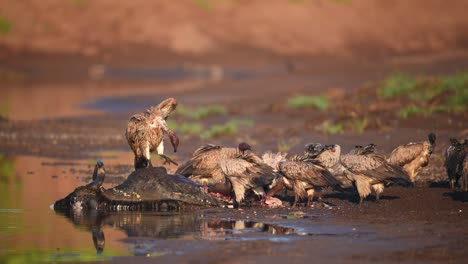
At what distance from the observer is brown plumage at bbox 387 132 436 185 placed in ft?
40.8

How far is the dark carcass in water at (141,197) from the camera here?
11.4 m

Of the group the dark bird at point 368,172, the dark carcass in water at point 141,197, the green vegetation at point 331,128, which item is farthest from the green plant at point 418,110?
the dark carcass in water at point 141,197

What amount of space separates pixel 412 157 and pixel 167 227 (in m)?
3.87

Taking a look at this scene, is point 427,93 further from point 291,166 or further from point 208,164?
point 291,166

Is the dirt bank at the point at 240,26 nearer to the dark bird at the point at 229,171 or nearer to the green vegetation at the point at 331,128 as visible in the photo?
the green vegetation at the point at 331,128

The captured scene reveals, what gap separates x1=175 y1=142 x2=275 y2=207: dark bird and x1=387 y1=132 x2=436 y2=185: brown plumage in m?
1.90

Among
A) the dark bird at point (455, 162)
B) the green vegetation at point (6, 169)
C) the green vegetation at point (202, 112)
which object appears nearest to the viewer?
the dark bird at point (455, 162)

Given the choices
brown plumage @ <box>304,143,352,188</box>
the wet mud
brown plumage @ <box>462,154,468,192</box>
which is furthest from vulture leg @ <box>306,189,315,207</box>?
brown plumage @ <box>462,154,468,192</box>

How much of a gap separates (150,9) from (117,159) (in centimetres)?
2602

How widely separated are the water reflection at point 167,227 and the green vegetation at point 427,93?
917 centimetres

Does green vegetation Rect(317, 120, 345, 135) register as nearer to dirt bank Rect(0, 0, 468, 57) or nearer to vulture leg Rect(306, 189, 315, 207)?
vulture leg Rect(306, 189, 315, 207)

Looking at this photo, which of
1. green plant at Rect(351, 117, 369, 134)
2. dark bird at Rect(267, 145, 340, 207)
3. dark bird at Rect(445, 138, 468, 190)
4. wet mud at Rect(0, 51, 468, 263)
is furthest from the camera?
green plant at Rect(351, 117, 369, 134)


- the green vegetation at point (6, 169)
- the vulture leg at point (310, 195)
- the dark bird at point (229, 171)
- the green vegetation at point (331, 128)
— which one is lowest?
the vulture leg at point (310, 195)

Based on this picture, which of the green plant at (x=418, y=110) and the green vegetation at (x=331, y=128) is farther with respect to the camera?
the green plant at (x=418, y=110)
